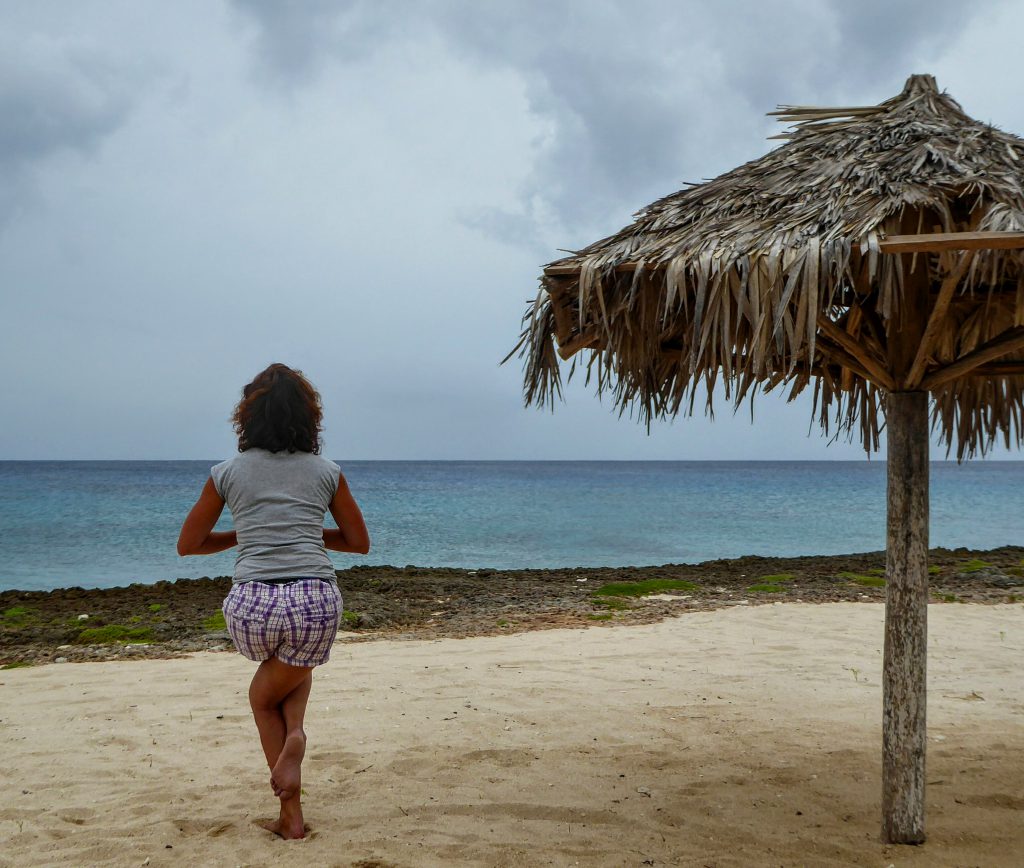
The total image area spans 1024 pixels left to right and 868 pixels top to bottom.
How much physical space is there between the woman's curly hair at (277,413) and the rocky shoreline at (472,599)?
4.96 meters

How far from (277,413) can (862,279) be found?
2238 mm

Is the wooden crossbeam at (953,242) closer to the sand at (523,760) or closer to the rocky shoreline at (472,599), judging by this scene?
the sand at (523,760)

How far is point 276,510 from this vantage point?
2871 mm

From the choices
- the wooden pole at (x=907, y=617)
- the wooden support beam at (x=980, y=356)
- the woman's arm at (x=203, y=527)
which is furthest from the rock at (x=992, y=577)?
the woman's arm at (x=203, y=527)

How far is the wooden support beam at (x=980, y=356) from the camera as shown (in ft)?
9.65

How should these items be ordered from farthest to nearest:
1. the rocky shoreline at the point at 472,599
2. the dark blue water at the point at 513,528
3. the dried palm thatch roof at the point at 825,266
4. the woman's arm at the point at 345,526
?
the dark blue water at the point at 513,528, the rocky shoreline at the point at 472,599, the woman's arm at the point at 345,526, the dried palm thatch roof at the point at 825,266

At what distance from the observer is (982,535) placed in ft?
91.5

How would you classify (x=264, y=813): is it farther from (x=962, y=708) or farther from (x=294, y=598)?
(x=962, y=708)

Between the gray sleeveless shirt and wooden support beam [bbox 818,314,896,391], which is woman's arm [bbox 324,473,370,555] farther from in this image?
wooden support beam [bbox 818,314,896,391]

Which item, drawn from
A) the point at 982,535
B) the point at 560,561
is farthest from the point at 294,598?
the point at 982,535

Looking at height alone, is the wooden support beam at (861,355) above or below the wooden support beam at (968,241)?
below

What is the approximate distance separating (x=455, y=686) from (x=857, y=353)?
3.61 meters

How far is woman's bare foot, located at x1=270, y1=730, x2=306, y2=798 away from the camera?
2.88m

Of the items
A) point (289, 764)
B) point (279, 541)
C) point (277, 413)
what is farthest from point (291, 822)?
point (277, 413)
